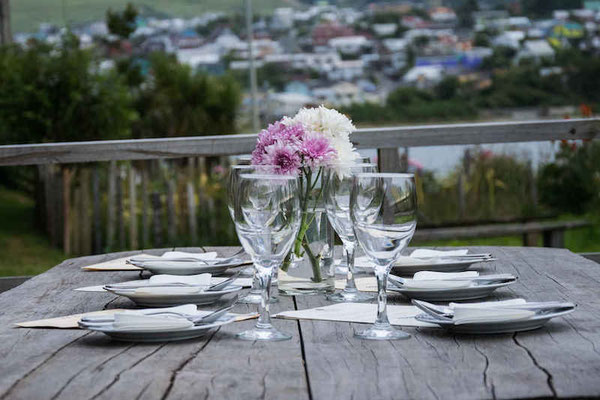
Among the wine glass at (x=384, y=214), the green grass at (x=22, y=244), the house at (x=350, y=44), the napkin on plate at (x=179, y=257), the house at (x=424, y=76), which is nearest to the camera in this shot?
the wine glass at (x=384, y=214)

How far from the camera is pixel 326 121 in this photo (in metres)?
1.79

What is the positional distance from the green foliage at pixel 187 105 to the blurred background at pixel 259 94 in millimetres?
17

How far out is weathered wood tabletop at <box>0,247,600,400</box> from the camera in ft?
A: 3.83

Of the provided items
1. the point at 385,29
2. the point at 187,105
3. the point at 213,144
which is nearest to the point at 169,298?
the point at 213,144

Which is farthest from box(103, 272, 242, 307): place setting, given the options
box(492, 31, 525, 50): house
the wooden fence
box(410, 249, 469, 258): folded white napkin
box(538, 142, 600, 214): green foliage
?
box(492, 31, 525, 50): house

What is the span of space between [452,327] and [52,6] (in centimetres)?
1100

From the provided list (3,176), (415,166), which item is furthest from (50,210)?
(415,166)

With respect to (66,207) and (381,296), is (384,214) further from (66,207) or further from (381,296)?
(66,207)

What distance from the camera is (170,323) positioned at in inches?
56.7

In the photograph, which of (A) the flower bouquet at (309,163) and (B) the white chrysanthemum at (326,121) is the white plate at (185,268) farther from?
(B) the white chrysanthemum at (326,121)

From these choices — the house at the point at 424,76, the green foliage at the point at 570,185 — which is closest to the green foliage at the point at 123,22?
the house at the point at 424,76

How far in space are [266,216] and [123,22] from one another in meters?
9.58

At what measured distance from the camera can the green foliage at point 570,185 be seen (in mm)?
7129

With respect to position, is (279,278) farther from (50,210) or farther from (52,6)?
(52,6)
